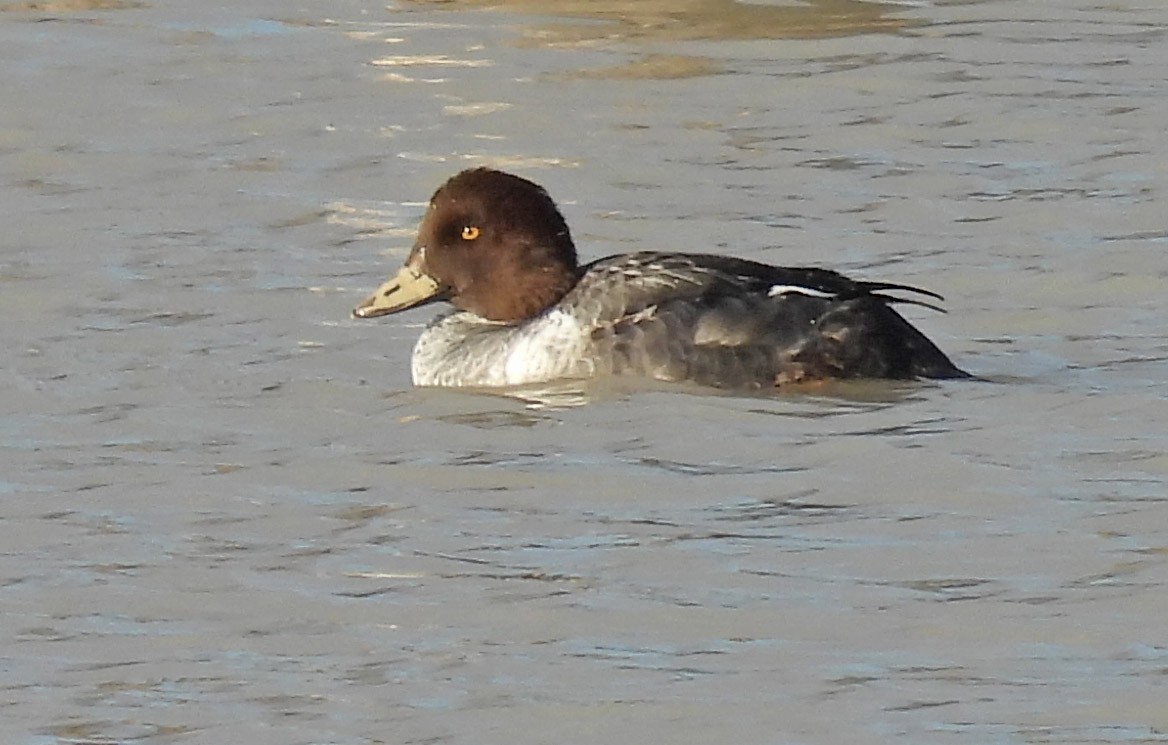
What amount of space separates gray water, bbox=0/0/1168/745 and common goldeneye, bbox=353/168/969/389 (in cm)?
15

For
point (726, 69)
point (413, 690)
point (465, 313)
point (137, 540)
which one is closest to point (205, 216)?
point (465, 313)

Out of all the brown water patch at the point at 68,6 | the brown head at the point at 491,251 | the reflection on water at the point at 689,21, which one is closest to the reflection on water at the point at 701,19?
the reflection on water at the point at 689,21

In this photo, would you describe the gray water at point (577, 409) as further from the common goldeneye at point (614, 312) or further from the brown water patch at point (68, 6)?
the common goldeneye at point (614, 312)

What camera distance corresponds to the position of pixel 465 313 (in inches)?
431

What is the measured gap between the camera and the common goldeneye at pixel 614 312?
1011 centimetres

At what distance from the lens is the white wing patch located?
1018 cm

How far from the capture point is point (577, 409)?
32.4 ft

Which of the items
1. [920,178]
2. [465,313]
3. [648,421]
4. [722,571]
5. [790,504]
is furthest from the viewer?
[920,178]

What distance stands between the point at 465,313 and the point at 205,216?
7.45 ft

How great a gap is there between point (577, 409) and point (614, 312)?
19.9 inches

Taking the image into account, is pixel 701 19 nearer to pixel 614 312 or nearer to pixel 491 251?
pixel 491 251

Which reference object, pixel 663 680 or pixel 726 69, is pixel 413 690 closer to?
pixel 663 680

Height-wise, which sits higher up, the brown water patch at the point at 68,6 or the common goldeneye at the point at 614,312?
the brown water patch at the point at 68,6

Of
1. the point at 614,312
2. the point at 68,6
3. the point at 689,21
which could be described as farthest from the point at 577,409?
the point at 68,6
